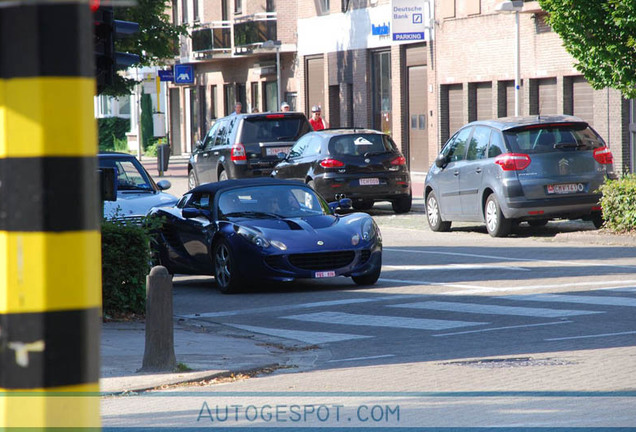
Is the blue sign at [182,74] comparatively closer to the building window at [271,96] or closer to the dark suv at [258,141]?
the building window at [271,96]

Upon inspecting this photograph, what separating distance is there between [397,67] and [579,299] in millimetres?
26660

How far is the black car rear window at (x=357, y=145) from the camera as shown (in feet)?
81.6

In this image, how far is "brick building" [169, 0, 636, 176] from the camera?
3048 cm

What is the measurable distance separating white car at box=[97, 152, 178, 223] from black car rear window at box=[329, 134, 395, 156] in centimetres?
614

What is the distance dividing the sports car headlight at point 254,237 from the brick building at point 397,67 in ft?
50.2

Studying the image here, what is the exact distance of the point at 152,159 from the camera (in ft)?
195

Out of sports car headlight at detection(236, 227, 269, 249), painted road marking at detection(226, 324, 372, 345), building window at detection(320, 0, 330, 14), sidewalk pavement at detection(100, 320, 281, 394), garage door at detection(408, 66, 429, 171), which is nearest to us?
sidewalk pavement at detection(100, 320, 281, 394)

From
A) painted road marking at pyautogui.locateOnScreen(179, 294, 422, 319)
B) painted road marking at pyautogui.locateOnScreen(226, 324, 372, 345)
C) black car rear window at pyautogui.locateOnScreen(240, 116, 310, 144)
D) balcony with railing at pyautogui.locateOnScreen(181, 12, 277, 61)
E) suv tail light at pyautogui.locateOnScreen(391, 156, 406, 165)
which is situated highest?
balcony with railing at pyautogui.locateOnScreen(181, 12, 277, 61)

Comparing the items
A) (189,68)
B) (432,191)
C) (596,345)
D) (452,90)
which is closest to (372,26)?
(452,90)

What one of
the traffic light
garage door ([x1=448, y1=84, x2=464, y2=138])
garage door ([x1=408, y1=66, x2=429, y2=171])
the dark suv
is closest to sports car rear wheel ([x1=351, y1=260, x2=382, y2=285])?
the traffic light

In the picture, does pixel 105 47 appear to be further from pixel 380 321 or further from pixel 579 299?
pixel 579 299

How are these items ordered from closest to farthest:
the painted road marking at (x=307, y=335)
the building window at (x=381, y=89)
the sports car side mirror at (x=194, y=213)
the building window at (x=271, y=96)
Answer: the painted road marking at (x=307, y=335)
the sports car side mirror at (x=194, y=213)
the building window at (x=381, y=89)
the building window at (x=271, y=96)

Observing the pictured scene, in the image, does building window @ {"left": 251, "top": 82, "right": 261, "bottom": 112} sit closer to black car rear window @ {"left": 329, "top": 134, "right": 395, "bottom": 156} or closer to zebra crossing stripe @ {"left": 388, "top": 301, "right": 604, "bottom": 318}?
black car rear window @ {"left": 329, "top": 134, "right": 395, "bottom": 156}

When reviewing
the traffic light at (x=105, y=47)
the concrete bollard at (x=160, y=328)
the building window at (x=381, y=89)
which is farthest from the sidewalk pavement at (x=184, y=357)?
the building window at (x=381, y=89)
